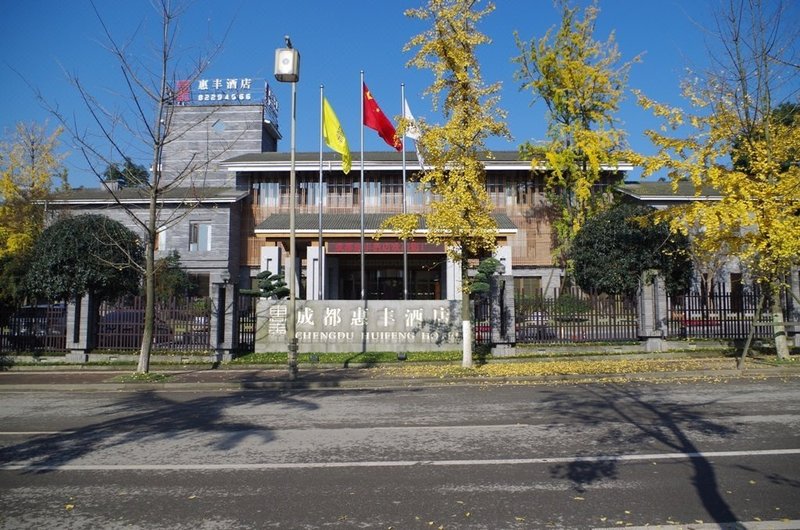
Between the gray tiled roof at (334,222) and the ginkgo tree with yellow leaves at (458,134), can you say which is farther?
the gray tiled roof at (334,222)

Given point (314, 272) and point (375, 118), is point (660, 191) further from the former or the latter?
point (314, 272)

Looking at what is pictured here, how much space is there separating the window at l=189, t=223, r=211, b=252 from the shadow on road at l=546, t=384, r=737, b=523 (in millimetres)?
29670

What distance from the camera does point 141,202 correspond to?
1432 inches

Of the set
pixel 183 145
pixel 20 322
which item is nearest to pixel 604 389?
pixel 20 322

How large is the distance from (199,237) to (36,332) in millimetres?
19071

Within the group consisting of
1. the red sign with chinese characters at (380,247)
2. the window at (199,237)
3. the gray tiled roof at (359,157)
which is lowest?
the red sign with chinese characters at (380,247)

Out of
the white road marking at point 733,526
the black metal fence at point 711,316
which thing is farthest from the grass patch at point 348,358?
the white road marking at point 733,526

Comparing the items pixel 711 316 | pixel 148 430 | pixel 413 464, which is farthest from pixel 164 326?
pixel 711 316

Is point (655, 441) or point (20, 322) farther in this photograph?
point (20, 322)

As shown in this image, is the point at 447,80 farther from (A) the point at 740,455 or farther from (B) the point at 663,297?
(A) the point at 740,455

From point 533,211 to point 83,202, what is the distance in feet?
93.3

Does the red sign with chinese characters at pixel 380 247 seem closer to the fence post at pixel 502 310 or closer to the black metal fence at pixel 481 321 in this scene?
the black metal fence at pixel 481 321

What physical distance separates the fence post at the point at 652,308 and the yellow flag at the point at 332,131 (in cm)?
1335

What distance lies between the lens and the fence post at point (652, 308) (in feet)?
59.0
